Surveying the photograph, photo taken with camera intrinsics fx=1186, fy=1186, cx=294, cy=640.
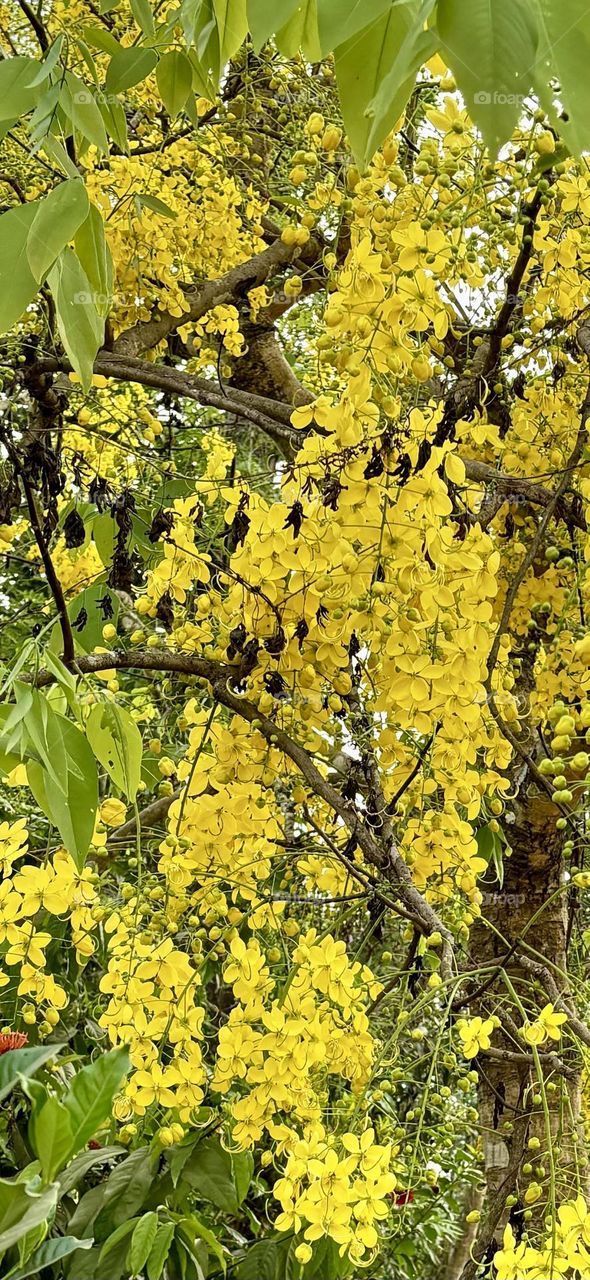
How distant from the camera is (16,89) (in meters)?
0.69

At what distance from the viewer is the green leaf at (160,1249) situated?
4.45 ft

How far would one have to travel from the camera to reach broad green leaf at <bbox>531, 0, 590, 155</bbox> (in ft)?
1.38

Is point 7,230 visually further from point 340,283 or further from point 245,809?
point 245,809

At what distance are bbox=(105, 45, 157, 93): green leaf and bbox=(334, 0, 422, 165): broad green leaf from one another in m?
0.30

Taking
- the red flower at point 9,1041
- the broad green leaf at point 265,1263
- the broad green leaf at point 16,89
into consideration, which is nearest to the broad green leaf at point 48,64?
the broad green leaf at point 16,89

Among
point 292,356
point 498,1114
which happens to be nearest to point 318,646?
point 498,1114

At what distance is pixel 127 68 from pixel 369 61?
34cm

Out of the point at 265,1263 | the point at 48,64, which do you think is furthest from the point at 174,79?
the point at 265,1263

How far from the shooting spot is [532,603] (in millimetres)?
1474

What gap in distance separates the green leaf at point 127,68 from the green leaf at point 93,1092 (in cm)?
61

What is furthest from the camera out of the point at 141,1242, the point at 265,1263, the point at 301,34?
the point at 265,1263

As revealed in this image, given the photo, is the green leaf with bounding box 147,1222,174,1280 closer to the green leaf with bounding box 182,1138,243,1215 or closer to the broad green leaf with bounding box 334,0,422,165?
the green leaf with bounding box 182,1138,243,1215

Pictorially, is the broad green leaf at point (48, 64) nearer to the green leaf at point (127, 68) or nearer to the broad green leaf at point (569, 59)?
the green leaf at point (127, 68)

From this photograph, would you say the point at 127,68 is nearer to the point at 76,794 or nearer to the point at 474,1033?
the point at 76,794
